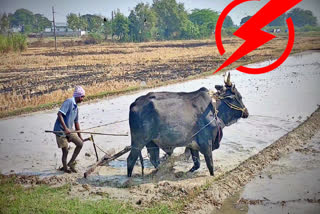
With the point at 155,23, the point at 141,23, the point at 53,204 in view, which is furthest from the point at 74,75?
the point at 155,23

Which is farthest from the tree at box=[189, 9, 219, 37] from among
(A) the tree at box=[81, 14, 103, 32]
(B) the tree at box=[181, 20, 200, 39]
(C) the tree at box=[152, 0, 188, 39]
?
(A) the tree at box=[81, 14, 103, 32]

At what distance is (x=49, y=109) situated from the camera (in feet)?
43.5

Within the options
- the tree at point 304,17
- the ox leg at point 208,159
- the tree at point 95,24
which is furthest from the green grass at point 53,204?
the tree at point 304,17

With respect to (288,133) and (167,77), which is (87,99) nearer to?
(167,77)

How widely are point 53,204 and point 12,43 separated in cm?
3223

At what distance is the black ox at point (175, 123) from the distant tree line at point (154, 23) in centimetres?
4811

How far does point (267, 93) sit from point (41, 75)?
13.2 metres

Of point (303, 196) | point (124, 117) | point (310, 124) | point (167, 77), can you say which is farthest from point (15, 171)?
point (167, 77)

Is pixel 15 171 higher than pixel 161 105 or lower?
lower

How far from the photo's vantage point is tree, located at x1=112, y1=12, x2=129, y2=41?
57969 millimetres

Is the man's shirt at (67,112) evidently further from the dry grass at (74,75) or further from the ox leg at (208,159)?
the dry grass at (74,75)

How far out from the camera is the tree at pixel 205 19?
2609 inches

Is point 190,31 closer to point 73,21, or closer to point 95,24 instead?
point 95,24

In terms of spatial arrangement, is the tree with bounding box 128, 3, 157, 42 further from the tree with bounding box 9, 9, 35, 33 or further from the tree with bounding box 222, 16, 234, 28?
the tree with bounding box 222, 16, 234, 28
